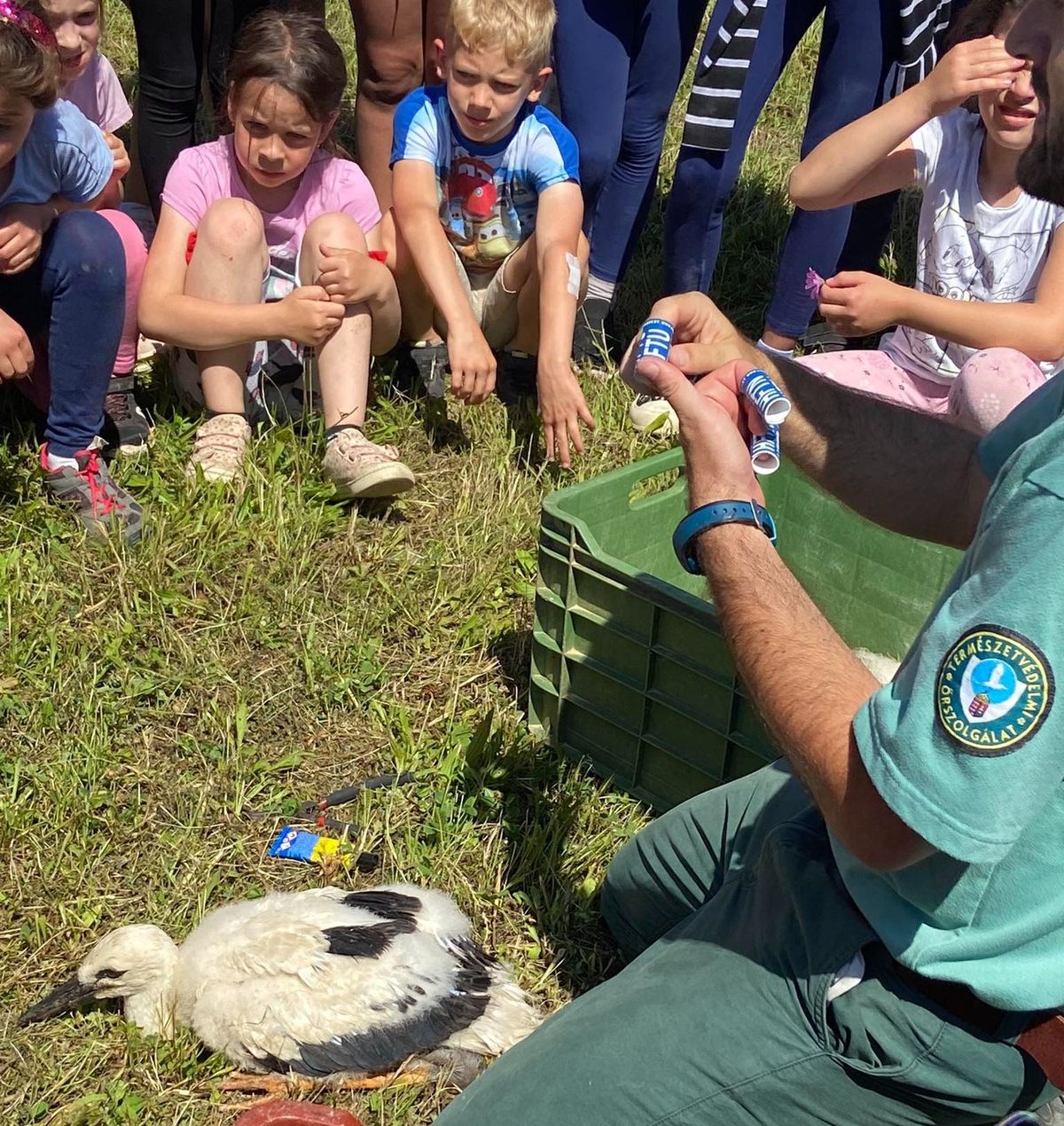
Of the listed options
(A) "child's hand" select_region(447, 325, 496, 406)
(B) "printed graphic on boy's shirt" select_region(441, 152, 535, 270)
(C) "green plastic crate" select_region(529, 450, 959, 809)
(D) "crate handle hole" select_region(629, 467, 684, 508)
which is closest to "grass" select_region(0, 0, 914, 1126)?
(C) "green plastic crate" select_region(529, 450, 959, 809)

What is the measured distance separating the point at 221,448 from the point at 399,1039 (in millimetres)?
1916

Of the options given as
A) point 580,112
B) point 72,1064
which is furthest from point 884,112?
point 72,1064

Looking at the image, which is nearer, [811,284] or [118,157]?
[118,157]

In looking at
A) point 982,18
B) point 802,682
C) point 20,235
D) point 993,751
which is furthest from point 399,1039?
point 982,18

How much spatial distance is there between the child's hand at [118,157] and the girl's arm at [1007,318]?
2.24 metres

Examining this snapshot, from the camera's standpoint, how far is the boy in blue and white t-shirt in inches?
153

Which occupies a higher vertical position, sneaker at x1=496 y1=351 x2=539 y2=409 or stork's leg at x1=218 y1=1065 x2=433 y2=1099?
sneaker at x1=496 y1=351 x2=539 y2=409

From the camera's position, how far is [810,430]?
A: 8.62 ft

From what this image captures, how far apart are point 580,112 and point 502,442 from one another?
3.72 ft

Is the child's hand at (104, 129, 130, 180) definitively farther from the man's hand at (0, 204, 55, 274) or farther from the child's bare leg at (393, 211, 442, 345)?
the child's bare leg at (393, 211, 442, 345)

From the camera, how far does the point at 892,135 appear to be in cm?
359

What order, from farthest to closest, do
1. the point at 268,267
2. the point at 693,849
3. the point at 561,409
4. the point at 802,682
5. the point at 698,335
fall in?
the point at 268,267
the point at 561,409
the point at 698,335
the point at 693,849
the point at 802,682

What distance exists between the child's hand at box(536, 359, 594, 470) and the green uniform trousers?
1896 mm

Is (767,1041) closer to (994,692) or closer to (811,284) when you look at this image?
(994,692)
